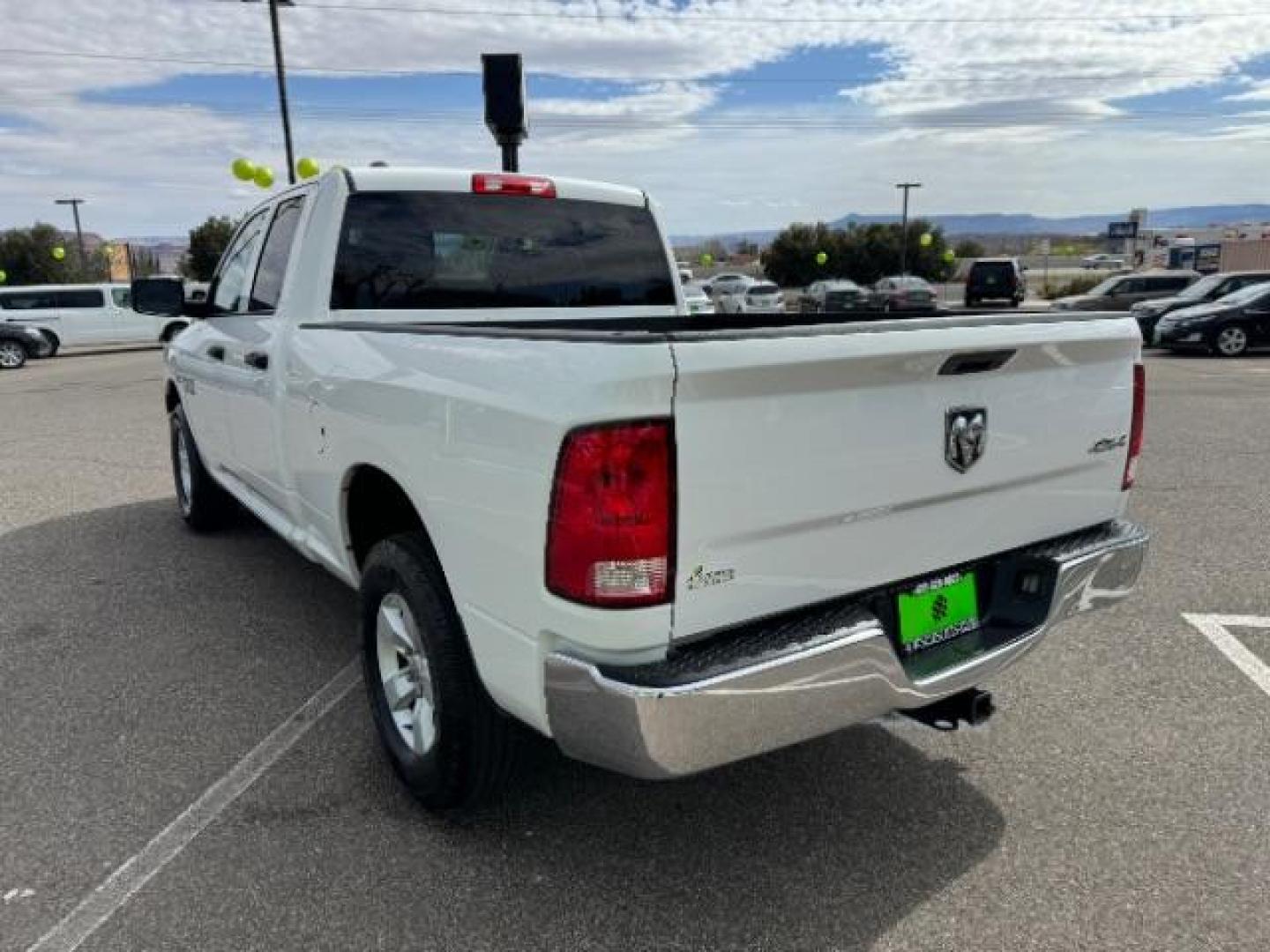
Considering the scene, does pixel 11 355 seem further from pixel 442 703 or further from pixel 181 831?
pixel 442 703

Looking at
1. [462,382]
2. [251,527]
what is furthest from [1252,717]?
[251,527]

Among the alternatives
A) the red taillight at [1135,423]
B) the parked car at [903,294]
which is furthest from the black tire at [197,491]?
the parked car at [903,294]

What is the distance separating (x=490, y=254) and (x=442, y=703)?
2079mm

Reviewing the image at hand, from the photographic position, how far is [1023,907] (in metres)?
2.45

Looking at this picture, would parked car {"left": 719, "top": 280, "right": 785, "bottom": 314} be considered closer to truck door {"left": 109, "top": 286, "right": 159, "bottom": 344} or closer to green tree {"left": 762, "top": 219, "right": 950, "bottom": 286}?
truck door {"left": 109, "top": 286, "right": 159, "bottom": 344}

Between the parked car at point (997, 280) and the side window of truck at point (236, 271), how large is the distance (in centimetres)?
3184

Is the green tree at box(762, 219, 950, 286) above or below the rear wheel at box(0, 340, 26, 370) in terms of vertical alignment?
above

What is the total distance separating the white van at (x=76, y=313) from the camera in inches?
939

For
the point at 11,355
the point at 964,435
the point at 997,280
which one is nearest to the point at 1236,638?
the point at 964,435

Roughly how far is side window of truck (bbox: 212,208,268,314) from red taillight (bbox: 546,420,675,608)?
3158 mm

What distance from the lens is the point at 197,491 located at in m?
5.93

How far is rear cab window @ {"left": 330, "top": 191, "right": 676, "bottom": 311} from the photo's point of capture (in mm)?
3742

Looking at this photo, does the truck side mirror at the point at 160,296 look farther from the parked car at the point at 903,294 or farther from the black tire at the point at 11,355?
the parked car at the point at 903,294

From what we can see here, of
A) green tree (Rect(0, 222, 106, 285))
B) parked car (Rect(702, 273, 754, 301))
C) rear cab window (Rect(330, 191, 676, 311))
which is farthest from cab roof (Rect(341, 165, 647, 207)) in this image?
green tree (Rect(0, 222, 106, 285))
